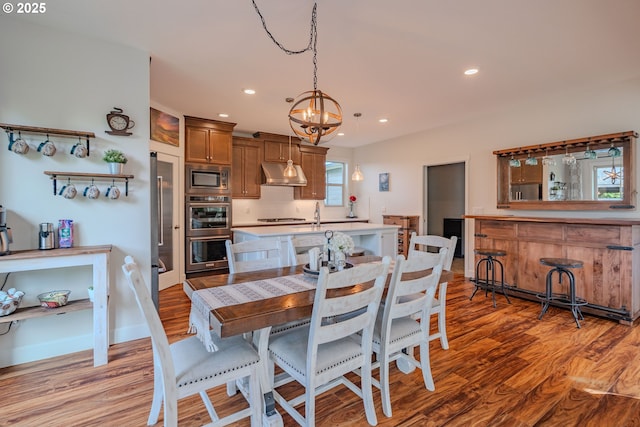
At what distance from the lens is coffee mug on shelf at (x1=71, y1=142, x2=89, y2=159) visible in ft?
8.55

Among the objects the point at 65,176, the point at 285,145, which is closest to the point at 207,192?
the point at 285,145

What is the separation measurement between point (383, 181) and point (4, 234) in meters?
6.04

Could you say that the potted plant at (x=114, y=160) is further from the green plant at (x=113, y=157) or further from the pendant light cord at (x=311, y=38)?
the pendant light cord at (x=311, y=38)

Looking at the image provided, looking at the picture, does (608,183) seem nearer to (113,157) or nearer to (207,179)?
(113,157)

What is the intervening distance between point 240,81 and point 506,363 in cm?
379

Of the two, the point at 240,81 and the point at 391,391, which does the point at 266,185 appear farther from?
the point at 391,391

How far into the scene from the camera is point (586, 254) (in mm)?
3586

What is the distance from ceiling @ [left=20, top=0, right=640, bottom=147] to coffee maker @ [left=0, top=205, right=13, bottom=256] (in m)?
1.53

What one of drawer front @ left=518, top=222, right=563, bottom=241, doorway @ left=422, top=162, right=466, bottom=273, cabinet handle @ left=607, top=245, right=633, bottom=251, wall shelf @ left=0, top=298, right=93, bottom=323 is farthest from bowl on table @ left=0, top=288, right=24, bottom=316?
doorway @ left=422, top=162, right=466, bottom=273

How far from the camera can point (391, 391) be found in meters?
2.18

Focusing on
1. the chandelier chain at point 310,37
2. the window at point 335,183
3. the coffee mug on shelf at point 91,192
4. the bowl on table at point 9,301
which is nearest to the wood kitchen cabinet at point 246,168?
the window at point 335,183

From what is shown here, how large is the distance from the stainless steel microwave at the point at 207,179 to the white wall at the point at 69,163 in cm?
220

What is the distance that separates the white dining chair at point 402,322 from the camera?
188 centimetres

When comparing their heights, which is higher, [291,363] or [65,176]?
[65,176]
